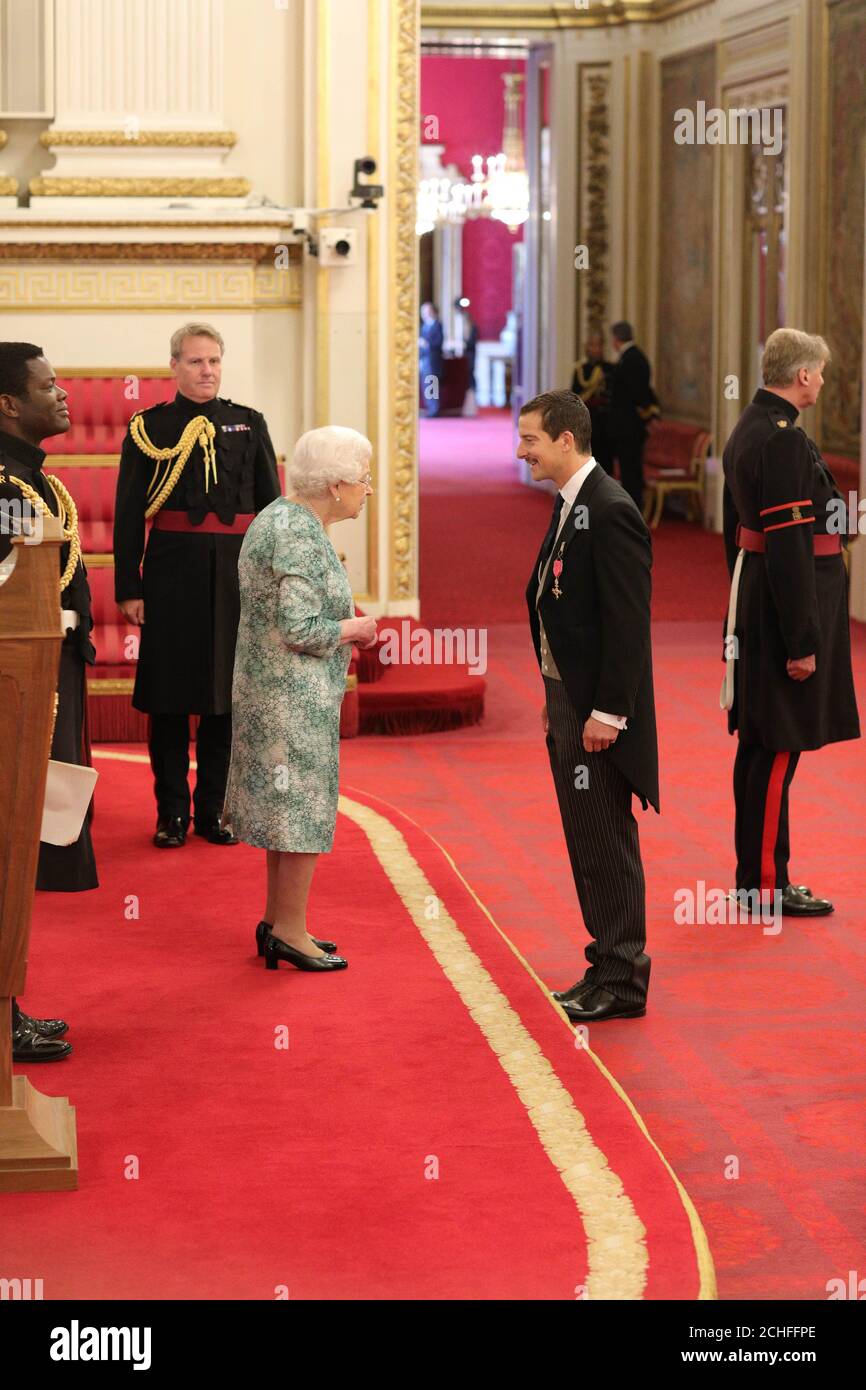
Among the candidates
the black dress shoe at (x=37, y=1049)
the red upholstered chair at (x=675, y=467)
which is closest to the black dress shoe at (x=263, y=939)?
the black dress shoe at (x=37, y=1049)

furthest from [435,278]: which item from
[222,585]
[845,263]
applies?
[222,585]

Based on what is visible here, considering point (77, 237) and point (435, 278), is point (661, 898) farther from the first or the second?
point (435, 278)

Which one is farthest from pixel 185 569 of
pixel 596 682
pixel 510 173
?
pixel 510 173

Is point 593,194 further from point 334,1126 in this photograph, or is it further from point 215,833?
point 334,1126

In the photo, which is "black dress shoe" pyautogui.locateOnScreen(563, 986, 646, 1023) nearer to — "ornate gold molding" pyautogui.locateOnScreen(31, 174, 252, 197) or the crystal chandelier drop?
"ornate gold molding" pyautogui.locateOnScreen(31, 174, 252, 197)

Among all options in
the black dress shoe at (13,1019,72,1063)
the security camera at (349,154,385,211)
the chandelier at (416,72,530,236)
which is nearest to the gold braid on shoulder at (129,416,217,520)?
the black dress shoe at (13,1019,72,1063)

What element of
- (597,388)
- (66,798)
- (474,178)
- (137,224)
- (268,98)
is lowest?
(66,798)

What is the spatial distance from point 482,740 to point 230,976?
3711 millimetres

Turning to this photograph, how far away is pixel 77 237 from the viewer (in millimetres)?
9148

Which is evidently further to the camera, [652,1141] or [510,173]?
[510,173]

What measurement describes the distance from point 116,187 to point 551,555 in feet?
17.1

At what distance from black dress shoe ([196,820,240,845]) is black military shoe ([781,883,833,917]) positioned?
1.70 m

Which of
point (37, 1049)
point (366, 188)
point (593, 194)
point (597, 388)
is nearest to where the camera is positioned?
point (37, 1049)

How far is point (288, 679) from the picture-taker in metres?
4.82
